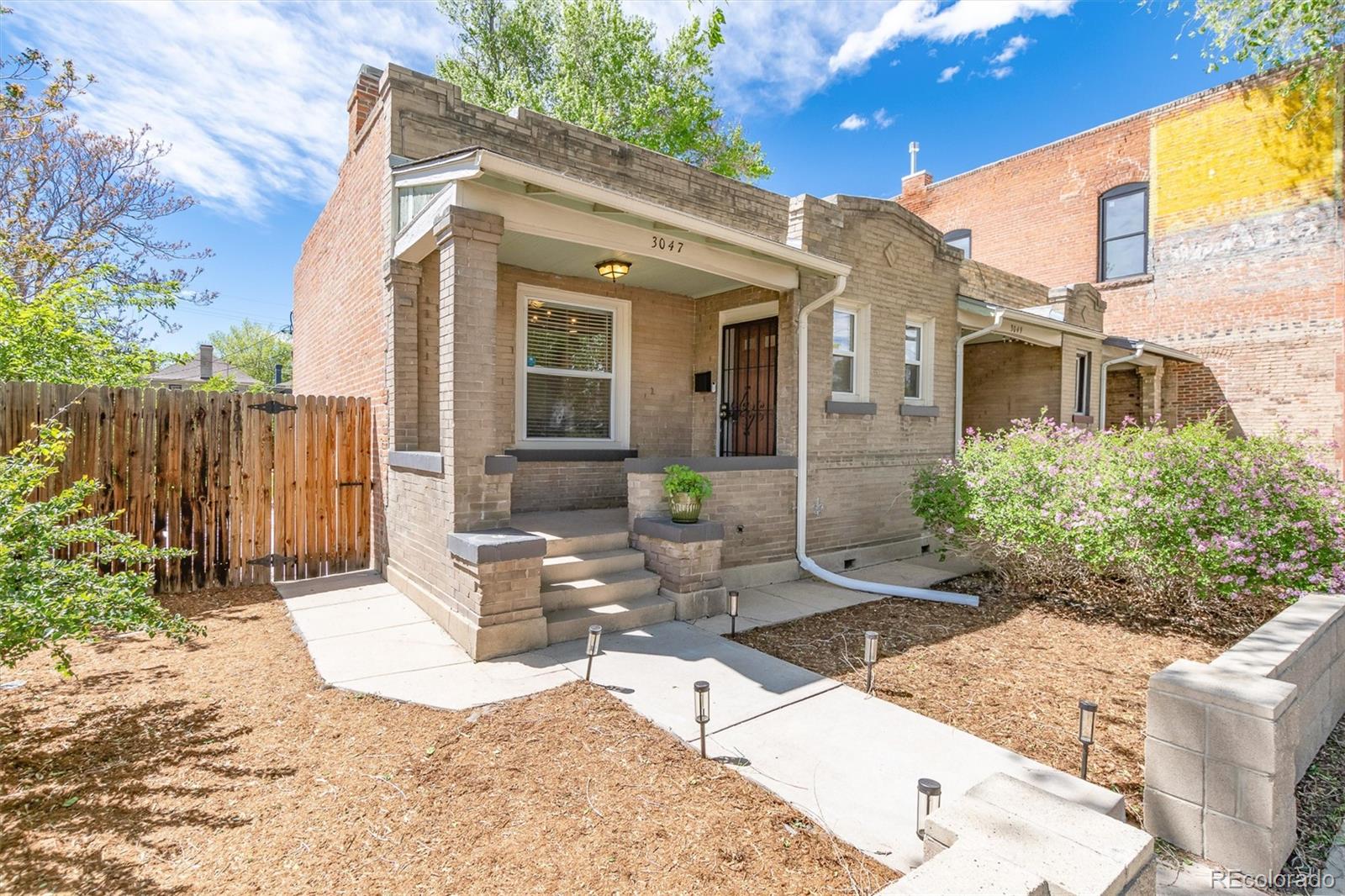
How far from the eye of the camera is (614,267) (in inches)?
253

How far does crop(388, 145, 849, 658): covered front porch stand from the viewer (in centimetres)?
459

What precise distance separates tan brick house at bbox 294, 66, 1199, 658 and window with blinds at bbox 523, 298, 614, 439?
0.03 m

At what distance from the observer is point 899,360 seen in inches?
327

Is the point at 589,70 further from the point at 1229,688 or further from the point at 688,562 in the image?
the point at 1229,688

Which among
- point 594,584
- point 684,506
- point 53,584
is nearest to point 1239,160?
point 684,506

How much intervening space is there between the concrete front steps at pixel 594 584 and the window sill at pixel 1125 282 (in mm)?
15551

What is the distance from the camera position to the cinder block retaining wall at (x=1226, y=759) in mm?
2221

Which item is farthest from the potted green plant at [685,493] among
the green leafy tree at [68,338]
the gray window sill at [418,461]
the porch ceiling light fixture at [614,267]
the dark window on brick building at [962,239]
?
the dark window on brick building at [962,239]

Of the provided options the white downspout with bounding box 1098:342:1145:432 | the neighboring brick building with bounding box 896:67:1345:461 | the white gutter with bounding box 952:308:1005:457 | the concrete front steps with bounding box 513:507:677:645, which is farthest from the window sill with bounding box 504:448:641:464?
the neighboring brick building with bounding box 896:67:1345:461

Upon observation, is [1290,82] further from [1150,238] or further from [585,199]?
[585,199]

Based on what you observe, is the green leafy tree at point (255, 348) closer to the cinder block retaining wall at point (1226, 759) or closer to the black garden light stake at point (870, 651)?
the black garden light stake at point (870, 651)

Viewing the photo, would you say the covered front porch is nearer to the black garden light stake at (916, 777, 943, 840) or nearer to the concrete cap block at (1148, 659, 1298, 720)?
the black garden light stake at (916, 777, 943, 840)

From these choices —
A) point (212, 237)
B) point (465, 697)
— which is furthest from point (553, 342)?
point (212, 237)

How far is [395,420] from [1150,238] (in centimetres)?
1740
